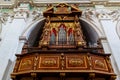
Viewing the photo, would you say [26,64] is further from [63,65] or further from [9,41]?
[9,41]

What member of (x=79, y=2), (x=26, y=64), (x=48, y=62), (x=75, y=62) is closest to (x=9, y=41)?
(x=26, y=64)

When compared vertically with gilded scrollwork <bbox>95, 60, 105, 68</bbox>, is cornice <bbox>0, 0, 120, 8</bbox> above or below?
above

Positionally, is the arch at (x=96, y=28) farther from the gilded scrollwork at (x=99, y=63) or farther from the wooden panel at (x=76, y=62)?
the wooden panel at (x=76, y=62)

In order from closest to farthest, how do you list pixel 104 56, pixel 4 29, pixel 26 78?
pixel 26 78
pixel 104 56
pixel 4 29

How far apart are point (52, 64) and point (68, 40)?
2756 mm

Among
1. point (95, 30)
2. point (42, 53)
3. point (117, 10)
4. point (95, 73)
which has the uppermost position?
point (117, 10)

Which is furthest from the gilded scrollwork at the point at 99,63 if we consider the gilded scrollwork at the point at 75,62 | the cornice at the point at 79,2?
the cornice at the point at 79,2

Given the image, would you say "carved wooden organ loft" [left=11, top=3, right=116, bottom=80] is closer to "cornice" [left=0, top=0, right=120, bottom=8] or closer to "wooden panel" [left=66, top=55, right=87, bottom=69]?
"wooden panel" [left=66, top=55, right=87, bottom=69]

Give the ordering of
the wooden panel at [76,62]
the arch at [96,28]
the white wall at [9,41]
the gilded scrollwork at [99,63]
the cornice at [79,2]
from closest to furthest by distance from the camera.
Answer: the wooden panel at [76,62] < the gilded scrollwork at [99,63] < the white wall at [9,41] < the arch at [96,28] < the cornice at [79,2]

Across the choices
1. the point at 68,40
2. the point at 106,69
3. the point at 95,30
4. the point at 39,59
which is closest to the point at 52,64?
the point at 39,59

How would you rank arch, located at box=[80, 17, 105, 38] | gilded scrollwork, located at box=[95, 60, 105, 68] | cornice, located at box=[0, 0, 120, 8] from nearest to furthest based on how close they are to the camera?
gilded scrollwork, located at box=[95, 60, 105, 68]
arch, located at box=[80, 17, 105, 38]
cornice, located at box=[0, 0, 120, 8]

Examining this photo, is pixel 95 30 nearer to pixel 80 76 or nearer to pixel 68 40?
pixel 68 40

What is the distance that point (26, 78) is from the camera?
6758 mm

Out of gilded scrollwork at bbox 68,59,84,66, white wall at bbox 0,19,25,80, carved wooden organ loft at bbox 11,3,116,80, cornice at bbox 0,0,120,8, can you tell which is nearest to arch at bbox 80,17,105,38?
cornice at bbox 0,0,120,8
